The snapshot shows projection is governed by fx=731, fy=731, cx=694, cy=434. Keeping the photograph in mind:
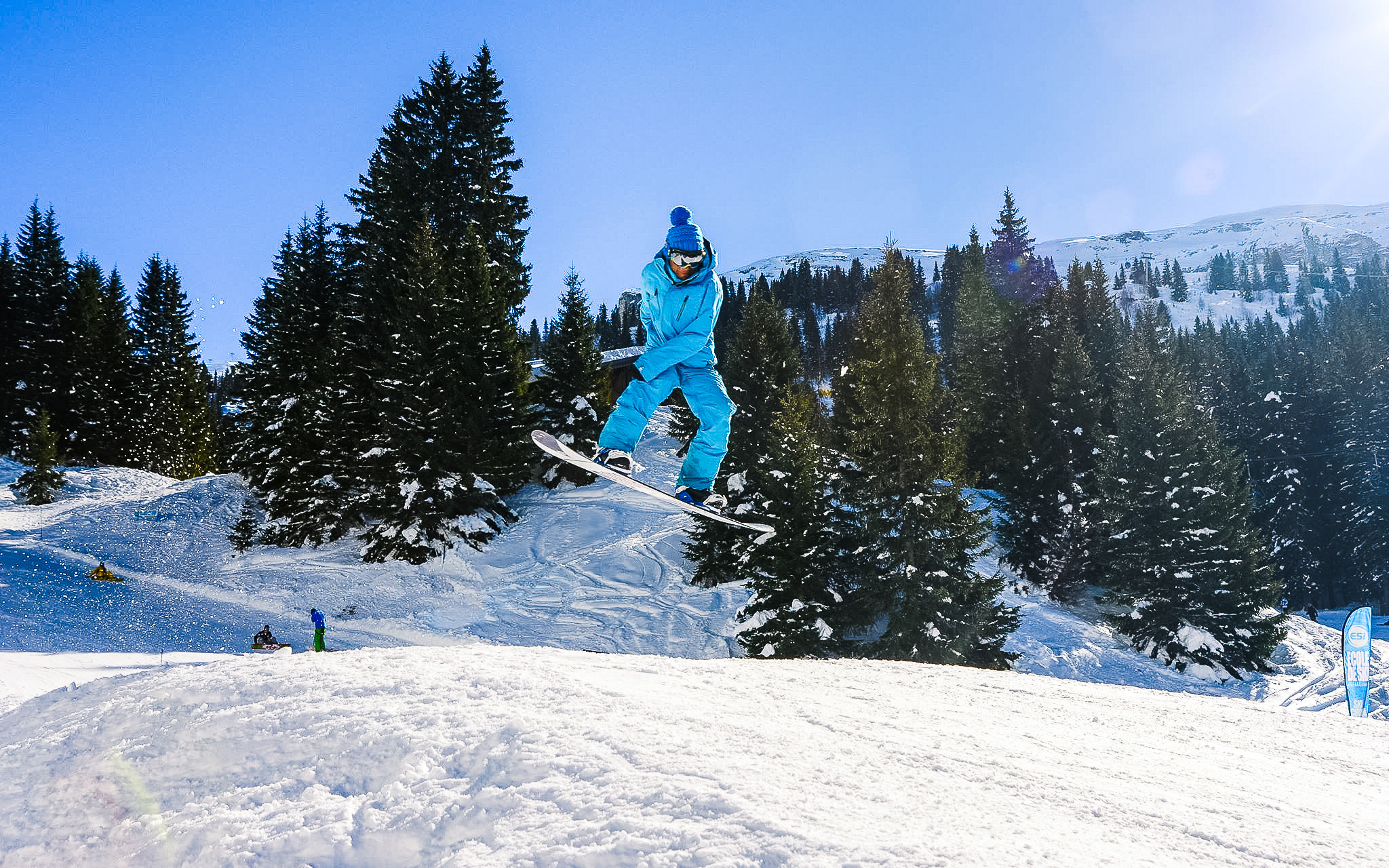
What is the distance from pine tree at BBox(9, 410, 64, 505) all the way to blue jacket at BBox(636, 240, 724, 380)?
37.2m

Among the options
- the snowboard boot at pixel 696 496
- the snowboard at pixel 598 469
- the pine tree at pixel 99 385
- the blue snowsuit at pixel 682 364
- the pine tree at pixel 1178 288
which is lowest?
the snowboard boot at pixel 696 496

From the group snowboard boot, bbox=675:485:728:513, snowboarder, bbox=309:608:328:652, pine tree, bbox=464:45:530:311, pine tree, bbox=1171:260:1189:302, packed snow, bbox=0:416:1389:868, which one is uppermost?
pine tree, bbox=1171:260:1189:302

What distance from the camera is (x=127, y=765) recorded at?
331 cm

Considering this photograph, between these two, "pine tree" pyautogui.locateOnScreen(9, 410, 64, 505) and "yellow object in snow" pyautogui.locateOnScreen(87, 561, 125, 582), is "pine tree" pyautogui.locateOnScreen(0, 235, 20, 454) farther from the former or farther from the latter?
"yellow object in snow" pyautogui.locateOnScreen(87, 561, 125, 582)

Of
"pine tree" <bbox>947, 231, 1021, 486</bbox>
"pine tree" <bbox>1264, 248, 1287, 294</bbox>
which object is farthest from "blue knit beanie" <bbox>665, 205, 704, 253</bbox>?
"pine tree" <bbox>1264, 248, 1287, 294</bbox>

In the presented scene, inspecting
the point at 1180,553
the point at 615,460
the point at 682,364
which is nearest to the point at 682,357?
the point at 682,364

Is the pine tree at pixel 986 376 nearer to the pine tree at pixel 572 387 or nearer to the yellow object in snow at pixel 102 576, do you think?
the pine tree at pixel 572 387

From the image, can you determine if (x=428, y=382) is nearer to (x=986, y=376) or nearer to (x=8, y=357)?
(x=986, y=376)

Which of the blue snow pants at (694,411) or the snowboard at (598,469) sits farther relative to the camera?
the snowboard at (598,469)

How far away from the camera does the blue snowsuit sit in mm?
6039

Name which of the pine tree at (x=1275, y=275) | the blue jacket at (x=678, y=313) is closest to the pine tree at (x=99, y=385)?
the blue jacket at (x=678, y=313)

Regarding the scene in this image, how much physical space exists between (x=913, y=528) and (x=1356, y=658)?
25.3 ft

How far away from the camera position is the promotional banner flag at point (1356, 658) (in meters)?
11.1

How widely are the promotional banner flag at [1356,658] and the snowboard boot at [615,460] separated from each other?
37.4 ft
